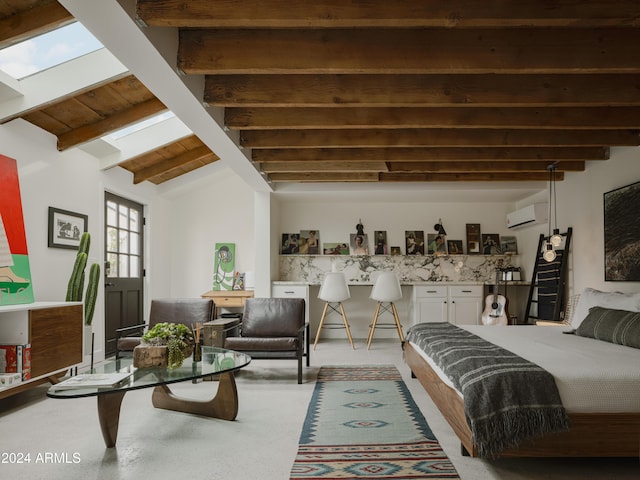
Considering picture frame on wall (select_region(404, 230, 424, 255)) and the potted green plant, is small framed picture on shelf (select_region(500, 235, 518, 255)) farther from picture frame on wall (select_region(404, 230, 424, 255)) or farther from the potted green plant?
the potted green plant

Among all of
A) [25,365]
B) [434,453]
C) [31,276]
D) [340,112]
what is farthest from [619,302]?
[31,276]

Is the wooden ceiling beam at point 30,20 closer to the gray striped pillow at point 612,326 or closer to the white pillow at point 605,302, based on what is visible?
the gray striped pillow at point 612,326

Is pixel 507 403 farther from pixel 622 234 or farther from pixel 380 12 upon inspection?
pixel 622 234

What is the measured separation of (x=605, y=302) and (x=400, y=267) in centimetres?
403

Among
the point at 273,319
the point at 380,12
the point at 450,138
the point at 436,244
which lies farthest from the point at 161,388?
the point at 436,244

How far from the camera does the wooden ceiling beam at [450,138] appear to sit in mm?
5129

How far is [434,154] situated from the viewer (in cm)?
582

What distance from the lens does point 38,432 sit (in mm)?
3594

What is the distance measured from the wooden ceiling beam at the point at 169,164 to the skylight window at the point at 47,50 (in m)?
3.01

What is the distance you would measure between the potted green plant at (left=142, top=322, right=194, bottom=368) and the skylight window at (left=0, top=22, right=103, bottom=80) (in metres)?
2.58

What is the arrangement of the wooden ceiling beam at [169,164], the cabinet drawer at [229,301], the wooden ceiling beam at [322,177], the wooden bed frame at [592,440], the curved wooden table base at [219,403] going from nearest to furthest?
the wooden bed frame at [592,440]
the curved wooden table base at [219,403]
the wooden ceiling beam at [322,177]
the wooden ceiling beam at [169,164]
the cabinet drawer at [229,301]

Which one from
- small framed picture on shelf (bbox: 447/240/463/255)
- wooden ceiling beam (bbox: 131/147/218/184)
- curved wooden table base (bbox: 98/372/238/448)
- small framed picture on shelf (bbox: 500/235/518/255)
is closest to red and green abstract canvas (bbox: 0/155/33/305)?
curved wooden table base (bbox: 98/372/238/448)

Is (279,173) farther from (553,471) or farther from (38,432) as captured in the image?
(553,471)

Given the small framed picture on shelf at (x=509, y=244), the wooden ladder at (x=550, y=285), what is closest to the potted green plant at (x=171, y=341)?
the wooden ladder at (x=550, y=285)
